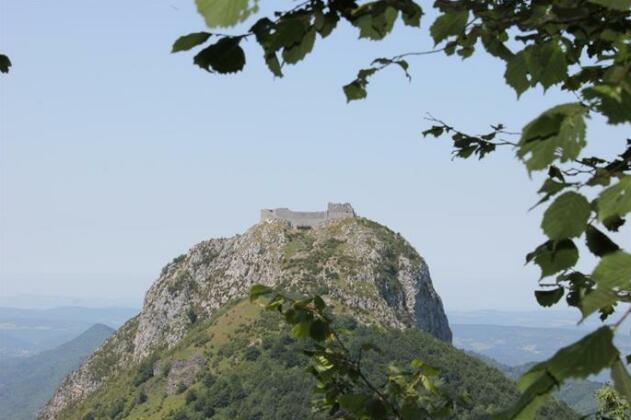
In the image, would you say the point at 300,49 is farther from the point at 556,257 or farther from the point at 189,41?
the point at 556,257

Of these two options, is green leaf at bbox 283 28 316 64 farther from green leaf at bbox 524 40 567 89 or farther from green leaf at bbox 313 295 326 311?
green leaf at bbox 313 295 326 311

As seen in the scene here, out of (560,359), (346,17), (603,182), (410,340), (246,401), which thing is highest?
(346,17)

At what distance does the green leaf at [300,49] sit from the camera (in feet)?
10.2

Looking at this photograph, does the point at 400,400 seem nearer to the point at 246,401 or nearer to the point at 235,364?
the point at 246,401

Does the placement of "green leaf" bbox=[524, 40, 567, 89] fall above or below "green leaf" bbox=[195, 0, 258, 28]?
above

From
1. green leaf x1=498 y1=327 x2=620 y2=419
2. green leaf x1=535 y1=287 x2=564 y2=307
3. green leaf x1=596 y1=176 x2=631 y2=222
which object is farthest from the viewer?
green leaf x1=535 y1=287 x2=564 y2=307

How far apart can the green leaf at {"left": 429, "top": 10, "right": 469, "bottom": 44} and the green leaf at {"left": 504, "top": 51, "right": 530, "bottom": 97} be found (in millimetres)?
300

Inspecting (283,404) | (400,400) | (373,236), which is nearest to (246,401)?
(283,404)

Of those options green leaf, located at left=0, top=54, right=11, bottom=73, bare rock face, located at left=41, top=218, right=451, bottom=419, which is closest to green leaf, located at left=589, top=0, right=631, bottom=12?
green leaf, located at left=0, top=54, right=11, bottom=73

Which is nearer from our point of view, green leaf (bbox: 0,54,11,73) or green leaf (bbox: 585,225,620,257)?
green leaf (bbox: 585,225,620,257)

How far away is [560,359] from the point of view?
1.89 meters

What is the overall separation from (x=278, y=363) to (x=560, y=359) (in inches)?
6361

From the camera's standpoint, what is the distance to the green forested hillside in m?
149

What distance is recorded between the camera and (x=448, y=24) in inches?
133
